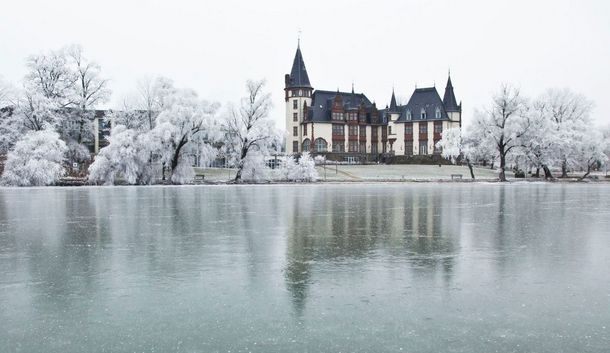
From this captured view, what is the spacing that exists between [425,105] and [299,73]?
2413cm

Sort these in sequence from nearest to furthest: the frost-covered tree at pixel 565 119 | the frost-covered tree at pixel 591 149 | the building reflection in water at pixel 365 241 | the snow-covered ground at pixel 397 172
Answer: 1. the building reflection in water at pixel 365 241
2. the frost-covered tree at pixel 565 119
3. the frost-covered tree at pixel 591 149
4. the snow-covered ground at pixel 397 172

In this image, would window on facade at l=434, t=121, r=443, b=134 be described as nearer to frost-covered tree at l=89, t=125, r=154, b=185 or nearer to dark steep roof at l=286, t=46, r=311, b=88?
dark steep roof at l=286, t=46, r=311, b=88

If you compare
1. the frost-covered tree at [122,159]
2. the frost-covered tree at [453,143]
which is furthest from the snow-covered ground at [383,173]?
the frost-covered tree at [122,159]

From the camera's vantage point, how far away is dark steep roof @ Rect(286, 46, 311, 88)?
101 meters

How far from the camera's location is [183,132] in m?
59.4

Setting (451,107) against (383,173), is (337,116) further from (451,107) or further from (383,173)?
(383,173)

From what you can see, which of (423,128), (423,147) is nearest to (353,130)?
(423,128)

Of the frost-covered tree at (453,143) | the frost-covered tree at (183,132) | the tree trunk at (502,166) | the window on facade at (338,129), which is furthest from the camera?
the window on facade at (338,129)

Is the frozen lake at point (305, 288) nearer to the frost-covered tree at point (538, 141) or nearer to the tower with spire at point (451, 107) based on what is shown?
the frost-covered tree at point (538, 141)

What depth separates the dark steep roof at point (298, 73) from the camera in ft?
333

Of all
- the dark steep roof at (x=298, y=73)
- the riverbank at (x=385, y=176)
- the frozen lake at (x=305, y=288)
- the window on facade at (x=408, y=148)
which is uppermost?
the dark steep roof at (x=298, y=73)

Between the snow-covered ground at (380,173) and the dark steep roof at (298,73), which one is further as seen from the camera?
the dark steep roof at (298,73)

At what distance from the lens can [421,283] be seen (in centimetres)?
1014

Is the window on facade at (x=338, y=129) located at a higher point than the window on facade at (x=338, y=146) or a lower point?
higher
